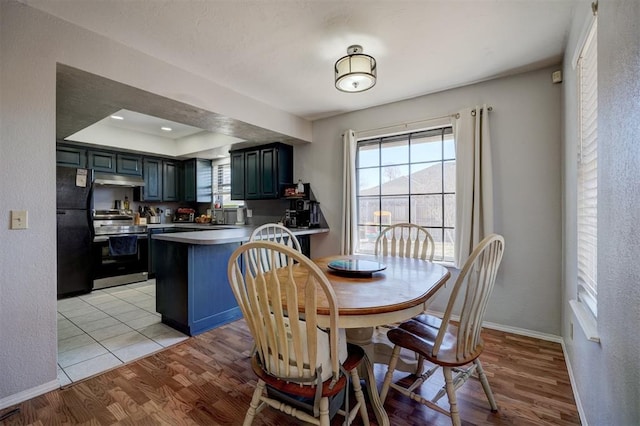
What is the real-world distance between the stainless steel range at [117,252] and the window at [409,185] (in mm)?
3526

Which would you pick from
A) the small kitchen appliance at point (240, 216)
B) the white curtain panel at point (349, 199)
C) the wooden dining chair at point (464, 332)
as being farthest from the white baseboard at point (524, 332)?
the small kitchen appliance at point (240, 216)

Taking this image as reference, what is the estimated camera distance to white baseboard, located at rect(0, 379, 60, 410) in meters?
1.68

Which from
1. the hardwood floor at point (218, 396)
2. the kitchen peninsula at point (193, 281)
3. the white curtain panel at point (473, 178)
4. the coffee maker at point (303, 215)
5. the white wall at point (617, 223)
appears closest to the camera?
the white wall at point (617, 223)

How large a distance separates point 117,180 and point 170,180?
100cm

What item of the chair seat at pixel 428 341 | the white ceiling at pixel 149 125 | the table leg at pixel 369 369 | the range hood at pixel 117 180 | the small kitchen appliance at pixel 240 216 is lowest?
the table leg at pixel 369 369

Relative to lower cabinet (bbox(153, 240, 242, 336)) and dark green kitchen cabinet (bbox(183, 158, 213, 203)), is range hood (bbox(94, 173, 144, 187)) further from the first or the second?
lower cabinet (bbox(153, 240, 242, 336))

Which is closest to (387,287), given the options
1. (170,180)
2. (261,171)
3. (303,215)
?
(303,215)

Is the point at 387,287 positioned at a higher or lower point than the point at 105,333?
higher

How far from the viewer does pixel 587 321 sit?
1432 mm

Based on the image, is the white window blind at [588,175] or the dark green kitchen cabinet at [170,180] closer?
the white window blind at [588,175]

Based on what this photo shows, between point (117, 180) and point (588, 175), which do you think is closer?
point (588, 175)

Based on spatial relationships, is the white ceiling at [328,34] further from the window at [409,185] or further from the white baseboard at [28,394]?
the white baseboard at [28,394]

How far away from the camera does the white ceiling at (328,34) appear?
5.98 ft

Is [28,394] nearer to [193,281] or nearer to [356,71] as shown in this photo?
[193,281]
